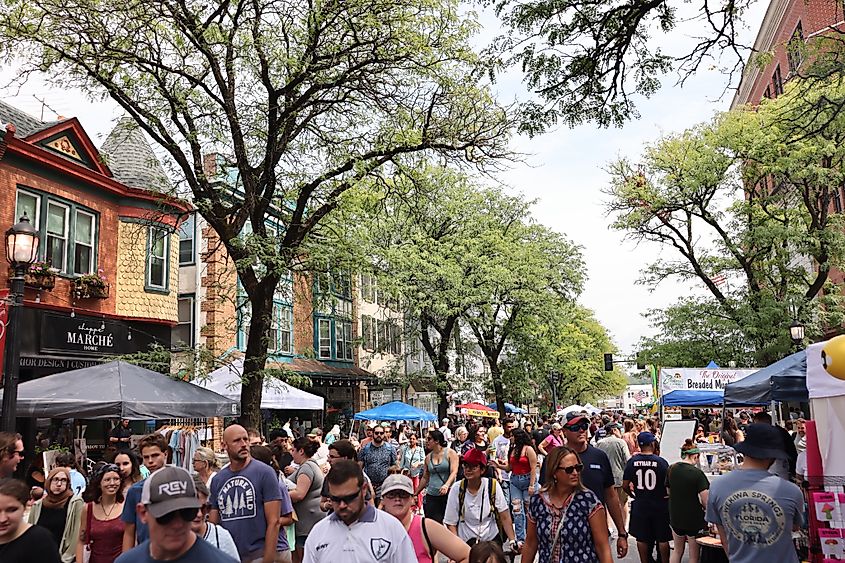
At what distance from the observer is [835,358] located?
6.20m

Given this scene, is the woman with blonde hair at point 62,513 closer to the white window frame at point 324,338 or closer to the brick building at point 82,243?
the brick building at point 82,243

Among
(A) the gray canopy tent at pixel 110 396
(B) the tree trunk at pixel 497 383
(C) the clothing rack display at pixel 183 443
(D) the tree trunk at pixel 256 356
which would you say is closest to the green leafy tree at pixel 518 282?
(B) the tree trunk at pixel 497 383

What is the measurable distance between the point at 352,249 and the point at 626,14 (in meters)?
8.48

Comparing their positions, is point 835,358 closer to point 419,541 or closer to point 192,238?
point 419,541

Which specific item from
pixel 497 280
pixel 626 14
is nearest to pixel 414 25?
pixel 626 14

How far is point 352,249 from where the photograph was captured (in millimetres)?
15477

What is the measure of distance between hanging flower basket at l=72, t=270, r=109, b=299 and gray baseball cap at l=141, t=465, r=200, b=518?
1831 centimetres

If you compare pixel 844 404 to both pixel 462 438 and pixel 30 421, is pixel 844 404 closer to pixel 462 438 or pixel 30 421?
pixel 462 438

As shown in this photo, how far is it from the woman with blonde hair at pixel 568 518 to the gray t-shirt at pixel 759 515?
935 mm

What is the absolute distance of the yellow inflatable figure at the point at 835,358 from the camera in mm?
6168

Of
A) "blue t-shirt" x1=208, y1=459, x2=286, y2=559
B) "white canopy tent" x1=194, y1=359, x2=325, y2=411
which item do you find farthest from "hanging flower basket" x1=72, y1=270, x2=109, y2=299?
"blue t-shirt" x1=208, y1=459, x2=286, y2=559

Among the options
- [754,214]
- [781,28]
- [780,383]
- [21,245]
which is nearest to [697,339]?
[754,214]

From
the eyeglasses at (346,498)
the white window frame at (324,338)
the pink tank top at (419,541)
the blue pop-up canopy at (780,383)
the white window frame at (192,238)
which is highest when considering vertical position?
the white window frame at (192,238)

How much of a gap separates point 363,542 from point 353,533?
0.08m
